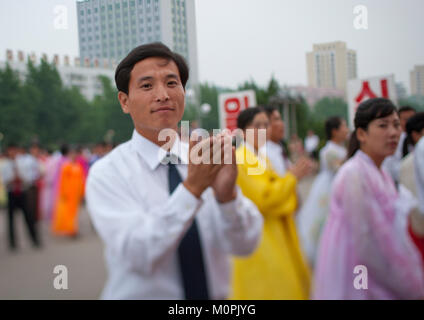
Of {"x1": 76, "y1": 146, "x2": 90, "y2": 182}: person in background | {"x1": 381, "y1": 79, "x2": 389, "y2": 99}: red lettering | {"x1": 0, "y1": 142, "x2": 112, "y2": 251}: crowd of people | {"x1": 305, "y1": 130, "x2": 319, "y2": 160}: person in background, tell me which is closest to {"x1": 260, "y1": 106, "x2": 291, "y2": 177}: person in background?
{"x1": 381, "y1": 79, "x2": 389, "y2": 99}: red lettering

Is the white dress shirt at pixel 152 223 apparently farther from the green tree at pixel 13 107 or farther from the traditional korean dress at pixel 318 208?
the traditional korean dress at pixel 318 208

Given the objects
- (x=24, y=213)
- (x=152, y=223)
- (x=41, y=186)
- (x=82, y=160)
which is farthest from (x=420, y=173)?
(x=41, y=186)

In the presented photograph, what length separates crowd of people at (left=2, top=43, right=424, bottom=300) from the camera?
111cm

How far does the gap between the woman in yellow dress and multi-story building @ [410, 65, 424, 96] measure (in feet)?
2.16

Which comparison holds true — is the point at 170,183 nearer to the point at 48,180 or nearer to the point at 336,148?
the point at 336,148

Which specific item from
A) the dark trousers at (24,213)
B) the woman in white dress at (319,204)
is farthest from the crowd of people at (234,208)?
the dark trousers at (24,213)

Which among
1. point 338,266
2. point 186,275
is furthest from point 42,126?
point 338,266

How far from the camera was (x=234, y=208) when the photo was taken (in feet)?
3.97

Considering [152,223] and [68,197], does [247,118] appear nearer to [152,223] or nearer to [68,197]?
[152,223]

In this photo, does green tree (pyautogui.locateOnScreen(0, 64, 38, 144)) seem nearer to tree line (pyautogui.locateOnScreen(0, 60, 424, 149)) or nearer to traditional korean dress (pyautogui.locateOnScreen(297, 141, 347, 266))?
tree line (pyautogui.locateOnScreen(0, 60, 424, 149))

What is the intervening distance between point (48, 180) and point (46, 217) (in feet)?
2.41

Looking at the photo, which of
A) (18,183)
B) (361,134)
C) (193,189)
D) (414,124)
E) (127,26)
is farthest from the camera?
(18,183)

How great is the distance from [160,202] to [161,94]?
0.96ft

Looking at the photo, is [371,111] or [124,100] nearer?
[124,100]
